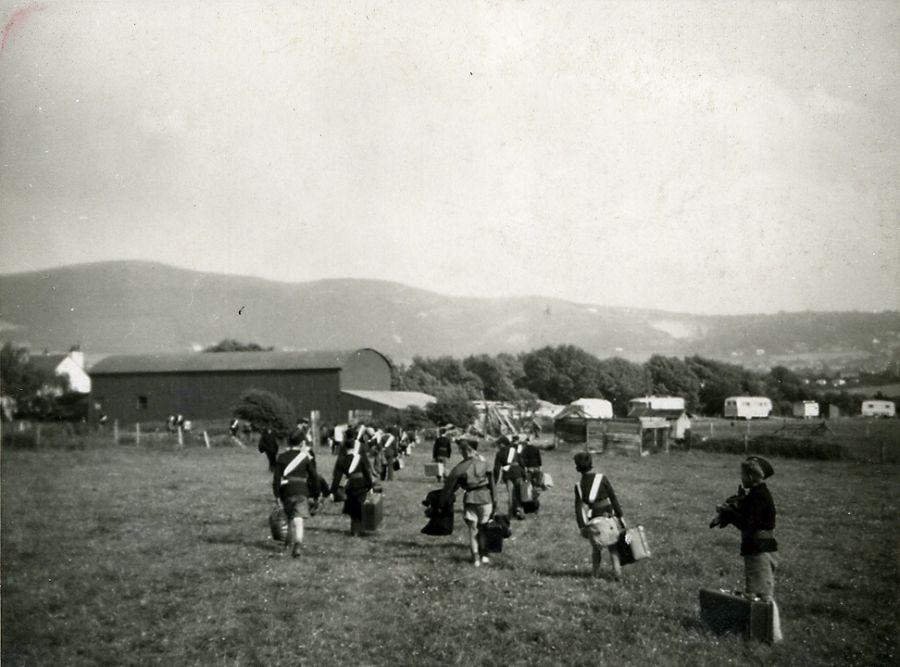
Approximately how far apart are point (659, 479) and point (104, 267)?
62.2 ft

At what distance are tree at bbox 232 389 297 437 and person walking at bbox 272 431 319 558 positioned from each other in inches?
1149

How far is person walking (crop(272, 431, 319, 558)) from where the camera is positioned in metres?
12.4

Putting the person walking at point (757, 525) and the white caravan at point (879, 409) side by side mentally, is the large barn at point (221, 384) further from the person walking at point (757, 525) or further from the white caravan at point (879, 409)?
the person walking at point (757, 525)

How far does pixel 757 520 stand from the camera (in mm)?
8016

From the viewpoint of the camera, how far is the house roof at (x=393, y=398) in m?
54.8

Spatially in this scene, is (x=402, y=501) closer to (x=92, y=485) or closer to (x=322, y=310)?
(x=92, y=485)

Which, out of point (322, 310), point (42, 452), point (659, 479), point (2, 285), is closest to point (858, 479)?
point (659, 479)

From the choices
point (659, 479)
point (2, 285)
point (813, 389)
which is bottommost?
point (659, 479)

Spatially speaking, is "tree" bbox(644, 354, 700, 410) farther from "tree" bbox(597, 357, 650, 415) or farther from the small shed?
the small shed

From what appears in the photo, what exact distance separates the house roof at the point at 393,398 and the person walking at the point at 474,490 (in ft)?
132

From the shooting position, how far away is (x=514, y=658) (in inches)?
309

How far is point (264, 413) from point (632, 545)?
34.3 meters

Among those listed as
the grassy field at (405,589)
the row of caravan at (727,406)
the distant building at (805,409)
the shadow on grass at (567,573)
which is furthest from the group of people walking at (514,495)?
the distant building at (805,409)

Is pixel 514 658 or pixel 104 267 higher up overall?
pixel 104 267
